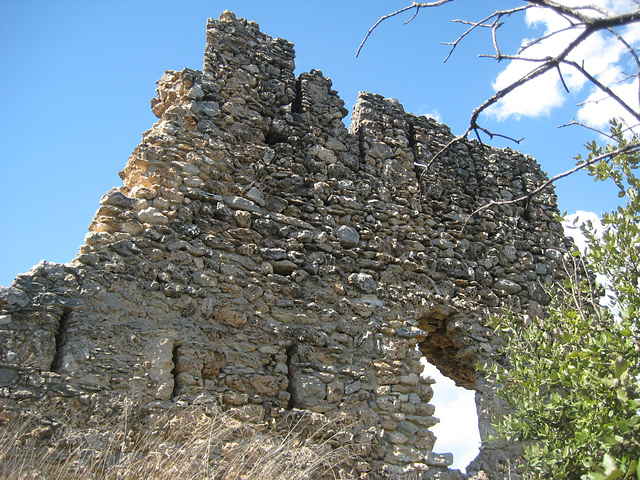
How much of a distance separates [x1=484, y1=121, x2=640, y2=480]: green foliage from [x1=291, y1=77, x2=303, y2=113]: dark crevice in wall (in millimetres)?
3035

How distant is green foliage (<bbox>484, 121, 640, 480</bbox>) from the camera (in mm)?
2818

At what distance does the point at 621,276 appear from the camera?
3.41 m

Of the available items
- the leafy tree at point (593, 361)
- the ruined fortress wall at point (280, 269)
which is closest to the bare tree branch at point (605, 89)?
the leafy tree at point (593, 361)

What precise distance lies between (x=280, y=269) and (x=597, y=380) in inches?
106

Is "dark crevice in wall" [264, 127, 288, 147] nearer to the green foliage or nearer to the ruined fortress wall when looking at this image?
the ruined fortress wall

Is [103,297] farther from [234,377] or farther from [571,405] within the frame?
[571,405]

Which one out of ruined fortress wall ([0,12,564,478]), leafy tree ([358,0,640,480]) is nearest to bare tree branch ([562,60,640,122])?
leafy tree ([358,0,640,480])

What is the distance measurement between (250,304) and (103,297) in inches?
45.2

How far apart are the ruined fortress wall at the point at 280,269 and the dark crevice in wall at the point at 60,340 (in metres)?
0.01

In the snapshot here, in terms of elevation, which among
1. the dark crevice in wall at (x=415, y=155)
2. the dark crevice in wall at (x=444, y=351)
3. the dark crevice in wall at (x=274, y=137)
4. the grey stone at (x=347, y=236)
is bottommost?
the dark crevice in wall at (x=444, y=351)

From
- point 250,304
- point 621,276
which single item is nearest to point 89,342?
point 250,304

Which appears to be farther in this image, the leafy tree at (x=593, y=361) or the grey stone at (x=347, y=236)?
the grey stone at (x=347, y=236)

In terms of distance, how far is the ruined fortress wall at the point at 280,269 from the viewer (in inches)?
156

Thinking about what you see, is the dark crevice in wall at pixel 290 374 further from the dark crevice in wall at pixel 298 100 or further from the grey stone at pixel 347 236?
the dark crevice in wall at pixel 298 100
